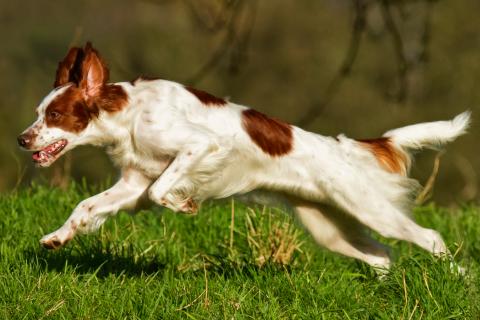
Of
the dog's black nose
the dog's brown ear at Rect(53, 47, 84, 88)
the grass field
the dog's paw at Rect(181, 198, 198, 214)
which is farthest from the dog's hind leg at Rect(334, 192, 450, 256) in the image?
the dog's black nose

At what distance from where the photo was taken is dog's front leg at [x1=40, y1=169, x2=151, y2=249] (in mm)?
4203

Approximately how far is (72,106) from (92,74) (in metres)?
0.17

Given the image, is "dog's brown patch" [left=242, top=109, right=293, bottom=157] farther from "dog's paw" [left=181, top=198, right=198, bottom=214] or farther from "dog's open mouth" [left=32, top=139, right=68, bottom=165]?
"dog's open mouth" [left=32, top=139, right=68, bottom=165]

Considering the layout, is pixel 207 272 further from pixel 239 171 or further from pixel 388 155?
pixel 388 155

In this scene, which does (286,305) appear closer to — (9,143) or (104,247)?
(104,247)

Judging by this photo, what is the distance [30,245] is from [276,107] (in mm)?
9787

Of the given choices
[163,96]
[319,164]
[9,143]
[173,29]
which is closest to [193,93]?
[163,96]

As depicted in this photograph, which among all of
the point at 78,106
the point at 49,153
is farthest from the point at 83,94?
the point at 49,153

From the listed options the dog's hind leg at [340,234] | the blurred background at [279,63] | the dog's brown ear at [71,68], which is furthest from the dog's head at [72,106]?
the blurred background at [279,63]

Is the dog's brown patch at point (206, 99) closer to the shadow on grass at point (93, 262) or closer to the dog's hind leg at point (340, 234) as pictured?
the dog's hind leg at point (340, 234)

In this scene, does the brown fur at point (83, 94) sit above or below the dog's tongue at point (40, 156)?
above

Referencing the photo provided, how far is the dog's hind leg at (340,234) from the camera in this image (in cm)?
494

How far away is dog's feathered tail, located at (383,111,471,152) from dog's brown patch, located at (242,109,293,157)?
61 cm

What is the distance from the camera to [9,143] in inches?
455
